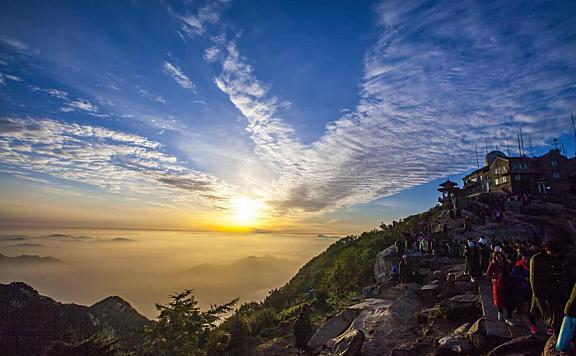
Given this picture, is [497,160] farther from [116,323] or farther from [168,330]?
[116,323]

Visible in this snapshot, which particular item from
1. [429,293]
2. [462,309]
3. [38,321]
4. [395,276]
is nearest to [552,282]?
[462,309]

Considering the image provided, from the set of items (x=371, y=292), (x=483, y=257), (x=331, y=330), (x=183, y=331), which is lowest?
(x=183, y=331)

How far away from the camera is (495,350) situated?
623cm

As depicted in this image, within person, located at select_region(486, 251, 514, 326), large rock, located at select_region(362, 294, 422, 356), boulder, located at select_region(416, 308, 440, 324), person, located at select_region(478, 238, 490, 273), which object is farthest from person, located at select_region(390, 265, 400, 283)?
person, located at select_region(486, 251, 514, 326)

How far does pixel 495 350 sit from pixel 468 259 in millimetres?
5981

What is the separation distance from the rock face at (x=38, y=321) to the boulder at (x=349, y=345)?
29.4 metres

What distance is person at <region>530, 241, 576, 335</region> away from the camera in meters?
5.11

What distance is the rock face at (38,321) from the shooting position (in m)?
33.7

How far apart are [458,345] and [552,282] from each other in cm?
305

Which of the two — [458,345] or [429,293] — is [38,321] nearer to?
[429,293]

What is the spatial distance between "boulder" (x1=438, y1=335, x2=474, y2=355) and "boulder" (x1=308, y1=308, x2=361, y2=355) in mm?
4962

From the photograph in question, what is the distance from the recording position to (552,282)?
203 inches

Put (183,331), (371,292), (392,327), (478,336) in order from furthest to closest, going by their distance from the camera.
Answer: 1. (371,292)
2. (183,331)
3. (392,327)
4. (478,336)

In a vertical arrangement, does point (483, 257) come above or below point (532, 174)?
below
